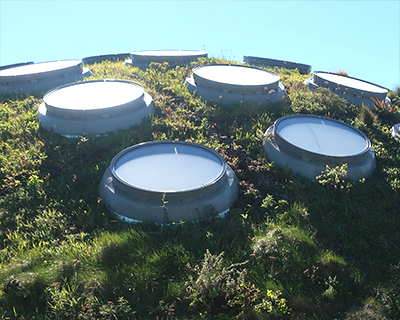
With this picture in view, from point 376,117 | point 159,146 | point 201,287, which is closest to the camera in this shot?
point 201,287

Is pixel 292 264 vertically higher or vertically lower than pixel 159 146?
lower

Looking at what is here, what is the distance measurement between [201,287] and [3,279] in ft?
11.0

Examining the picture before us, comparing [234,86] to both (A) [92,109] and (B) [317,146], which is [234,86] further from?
(A) [92,109]

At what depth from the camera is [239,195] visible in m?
7.95

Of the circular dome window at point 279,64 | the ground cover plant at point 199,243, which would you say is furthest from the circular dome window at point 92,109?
the circular dome window at point 279,64

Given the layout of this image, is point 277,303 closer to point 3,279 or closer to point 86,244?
point 86,244

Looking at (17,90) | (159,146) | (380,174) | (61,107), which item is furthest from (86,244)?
(17,90)

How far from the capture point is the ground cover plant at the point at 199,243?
5469mm

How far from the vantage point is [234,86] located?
11.5 meters

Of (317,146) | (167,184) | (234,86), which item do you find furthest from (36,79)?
(317,146)

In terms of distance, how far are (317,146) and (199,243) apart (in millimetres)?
4441

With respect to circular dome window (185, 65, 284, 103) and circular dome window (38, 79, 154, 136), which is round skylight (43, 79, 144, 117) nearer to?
circular dome window (38, 79, 154, 136)

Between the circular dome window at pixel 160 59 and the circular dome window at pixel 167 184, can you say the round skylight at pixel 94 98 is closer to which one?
the circular dome window at pixel 167 184

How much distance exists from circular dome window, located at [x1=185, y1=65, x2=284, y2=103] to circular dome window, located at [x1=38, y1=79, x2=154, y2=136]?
1.99 meters
